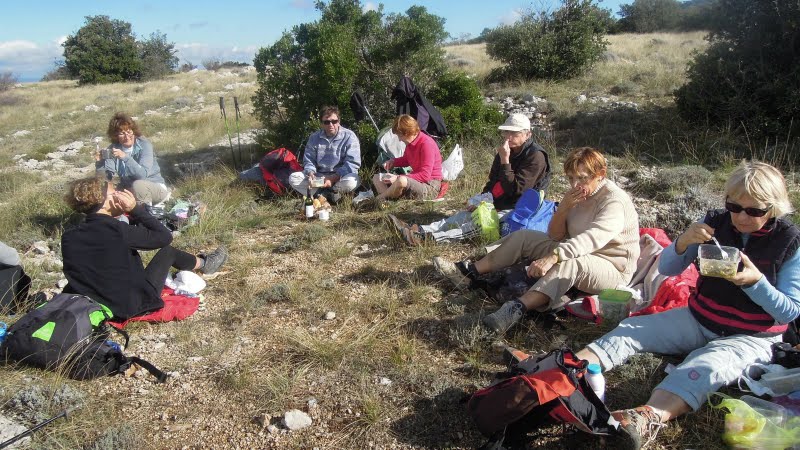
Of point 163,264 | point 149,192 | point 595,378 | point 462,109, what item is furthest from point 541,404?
point 462,109

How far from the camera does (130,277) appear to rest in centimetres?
358

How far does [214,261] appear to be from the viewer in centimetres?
458

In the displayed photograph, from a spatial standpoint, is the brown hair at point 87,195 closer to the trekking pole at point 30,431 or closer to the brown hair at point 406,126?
the trekking pole at point 30,431

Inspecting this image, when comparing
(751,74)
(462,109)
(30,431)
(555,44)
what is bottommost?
(30,431)

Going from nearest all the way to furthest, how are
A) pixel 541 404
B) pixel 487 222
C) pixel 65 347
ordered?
1. pixel 541 404
2. pixel 65 347
3. pixel 487 222

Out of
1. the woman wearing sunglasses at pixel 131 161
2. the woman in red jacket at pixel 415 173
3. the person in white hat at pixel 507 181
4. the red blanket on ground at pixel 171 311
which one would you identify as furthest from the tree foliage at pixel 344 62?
the red blanket on ground at pixel 171 311

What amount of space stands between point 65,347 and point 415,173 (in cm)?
382

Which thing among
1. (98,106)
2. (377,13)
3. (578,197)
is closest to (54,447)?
(578,197)

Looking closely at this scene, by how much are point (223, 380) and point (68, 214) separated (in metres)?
4.62

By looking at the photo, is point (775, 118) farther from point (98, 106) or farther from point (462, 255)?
point (98, 106)

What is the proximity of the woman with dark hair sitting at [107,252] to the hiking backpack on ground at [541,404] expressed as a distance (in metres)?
2.41

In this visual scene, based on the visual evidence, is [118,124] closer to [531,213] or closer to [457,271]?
[457,271]

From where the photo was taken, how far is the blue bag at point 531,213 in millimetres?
4426

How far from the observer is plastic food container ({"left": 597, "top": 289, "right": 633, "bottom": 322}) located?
134 inches
